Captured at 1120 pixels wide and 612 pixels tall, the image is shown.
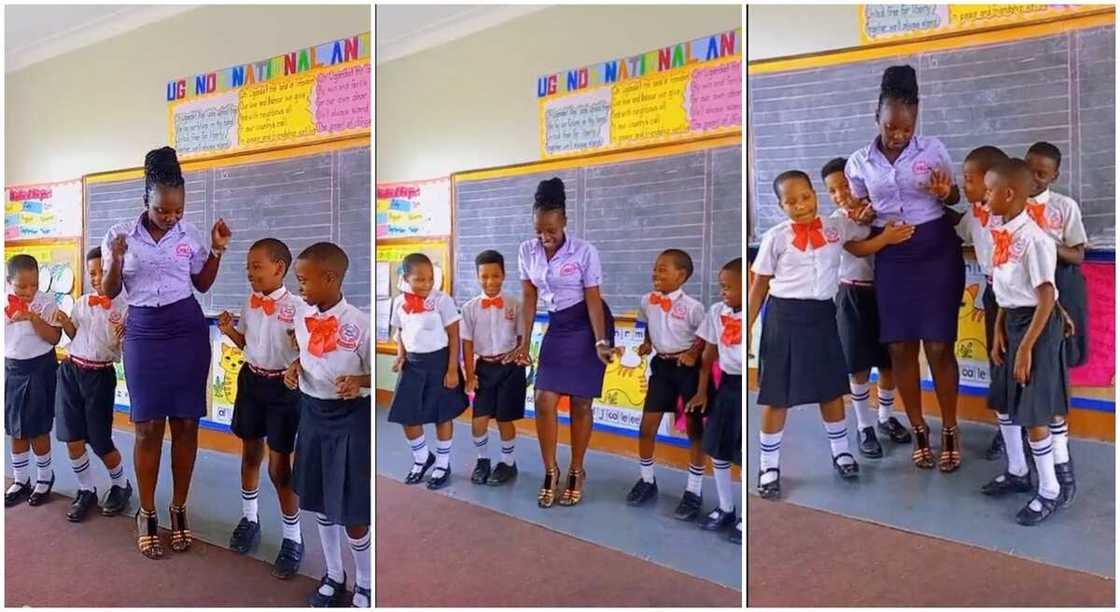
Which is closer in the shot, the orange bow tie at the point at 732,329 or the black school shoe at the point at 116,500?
the orange bow tie at the point at 732,329

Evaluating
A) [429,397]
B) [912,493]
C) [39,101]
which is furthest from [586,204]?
[39,101]

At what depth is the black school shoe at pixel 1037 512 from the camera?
70.0 inches

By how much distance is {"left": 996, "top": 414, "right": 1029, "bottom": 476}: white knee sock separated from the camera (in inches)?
71.2

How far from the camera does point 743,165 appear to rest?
186cm

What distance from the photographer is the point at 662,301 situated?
1.90 meters

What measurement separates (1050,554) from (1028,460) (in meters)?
0.21

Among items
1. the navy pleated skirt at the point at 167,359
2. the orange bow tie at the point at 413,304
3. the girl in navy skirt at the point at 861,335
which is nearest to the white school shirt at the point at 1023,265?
the girl in navy skirt at the point at 861,335

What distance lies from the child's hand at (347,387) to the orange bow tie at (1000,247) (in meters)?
1.52

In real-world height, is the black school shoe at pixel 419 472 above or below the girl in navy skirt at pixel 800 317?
below

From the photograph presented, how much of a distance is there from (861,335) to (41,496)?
2.17 m

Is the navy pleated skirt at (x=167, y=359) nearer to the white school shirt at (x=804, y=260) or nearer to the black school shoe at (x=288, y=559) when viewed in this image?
the black school shoe at (x=288, y=559)

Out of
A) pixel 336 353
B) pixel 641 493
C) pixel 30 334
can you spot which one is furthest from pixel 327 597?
pixel 30 334

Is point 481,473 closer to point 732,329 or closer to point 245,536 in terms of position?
point 245,536

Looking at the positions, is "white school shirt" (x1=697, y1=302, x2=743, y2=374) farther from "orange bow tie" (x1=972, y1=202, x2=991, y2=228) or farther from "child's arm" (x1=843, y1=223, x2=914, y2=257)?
"orange bow tie" (x1=972, y1=202, x2=991, y2=228)
